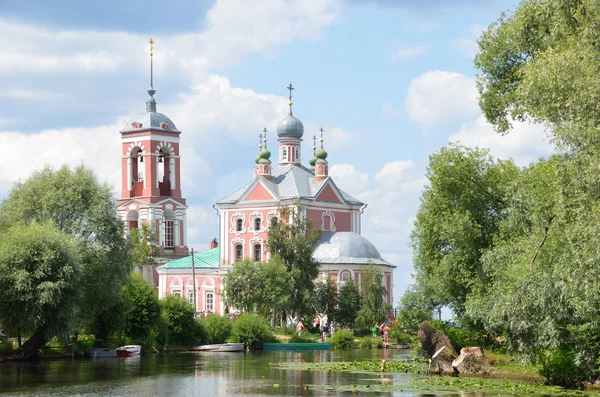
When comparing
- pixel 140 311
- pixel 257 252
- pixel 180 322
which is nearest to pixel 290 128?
pixel 257 252

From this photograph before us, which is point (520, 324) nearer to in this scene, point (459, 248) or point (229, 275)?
point (459, 248)

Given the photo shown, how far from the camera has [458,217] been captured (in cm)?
3672

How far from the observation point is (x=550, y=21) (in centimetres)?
2605

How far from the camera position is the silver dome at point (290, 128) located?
84.6 metres

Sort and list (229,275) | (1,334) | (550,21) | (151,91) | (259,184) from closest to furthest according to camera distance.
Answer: (550,21)
(1,334)
(229,275)
(259,184)
(151,91)

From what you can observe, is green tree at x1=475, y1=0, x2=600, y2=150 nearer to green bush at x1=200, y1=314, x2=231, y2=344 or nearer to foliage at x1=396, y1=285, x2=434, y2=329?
foliage at x1=396, y1=285, x2=434, y2=329

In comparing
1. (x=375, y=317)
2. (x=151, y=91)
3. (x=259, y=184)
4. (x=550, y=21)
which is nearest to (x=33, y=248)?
(x=550, y=21)

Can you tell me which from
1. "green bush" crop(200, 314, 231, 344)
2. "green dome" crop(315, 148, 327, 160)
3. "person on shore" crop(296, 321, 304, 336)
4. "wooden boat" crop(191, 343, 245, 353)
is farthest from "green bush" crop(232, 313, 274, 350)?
"green dome" crop(315, 148, 327, 160)

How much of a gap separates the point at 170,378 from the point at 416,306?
10267 millimetres

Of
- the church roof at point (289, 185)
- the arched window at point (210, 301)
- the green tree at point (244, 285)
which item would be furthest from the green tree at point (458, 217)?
the arched window at point (210, 301)

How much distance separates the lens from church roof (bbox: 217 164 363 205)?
79.8 metres

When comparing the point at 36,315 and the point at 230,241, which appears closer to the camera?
the point at 36,315

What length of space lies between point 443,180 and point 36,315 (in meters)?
16.1

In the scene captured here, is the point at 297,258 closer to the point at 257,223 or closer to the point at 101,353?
the point at 257,223
